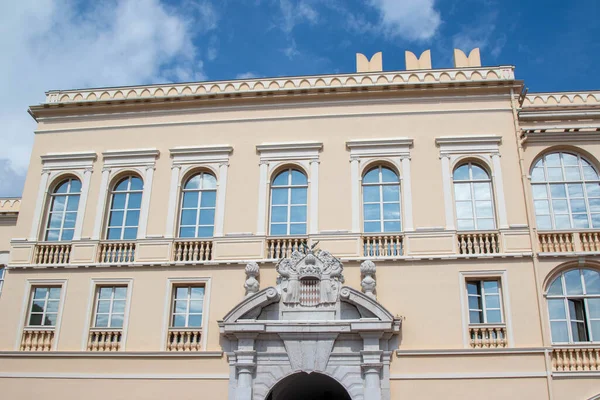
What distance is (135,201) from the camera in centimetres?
1783

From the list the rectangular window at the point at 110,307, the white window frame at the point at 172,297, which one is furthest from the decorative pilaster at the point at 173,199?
the rectangular window at the point at 110,307

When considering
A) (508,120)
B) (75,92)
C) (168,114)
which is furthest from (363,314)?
(75,92)

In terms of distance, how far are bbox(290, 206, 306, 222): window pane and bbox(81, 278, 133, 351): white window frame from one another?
15.1 ft

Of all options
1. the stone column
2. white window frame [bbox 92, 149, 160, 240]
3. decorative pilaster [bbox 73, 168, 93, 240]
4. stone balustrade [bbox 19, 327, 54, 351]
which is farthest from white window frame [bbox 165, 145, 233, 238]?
the stone column

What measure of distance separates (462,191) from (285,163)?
15.9ft

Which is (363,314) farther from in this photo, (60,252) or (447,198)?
(60,252)

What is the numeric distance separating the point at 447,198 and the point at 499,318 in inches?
131

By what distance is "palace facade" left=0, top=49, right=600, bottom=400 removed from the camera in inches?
591

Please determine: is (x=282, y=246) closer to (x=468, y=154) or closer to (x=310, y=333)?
(x=310, y=333)

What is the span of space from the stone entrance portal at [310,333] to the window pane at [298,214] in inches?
55.8

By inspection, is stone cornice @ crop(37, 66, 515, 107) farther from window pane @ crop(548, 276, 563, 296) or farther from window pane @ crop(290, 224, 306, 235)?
window pane @ crop(548, 276, 563, 296)

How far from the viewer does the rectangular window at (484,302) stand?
15.3 metres

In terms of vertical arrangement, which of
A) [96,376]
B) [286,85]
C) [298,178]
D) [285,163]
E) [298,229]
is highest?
[286,85]

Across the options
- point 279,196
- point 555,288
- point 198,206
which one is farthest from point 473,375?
point 198,206
